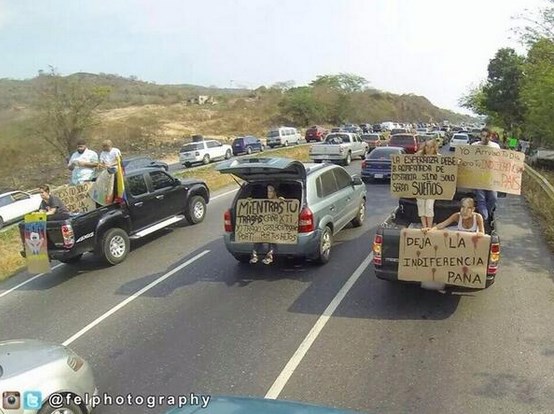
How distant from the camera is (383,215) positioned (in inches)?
472

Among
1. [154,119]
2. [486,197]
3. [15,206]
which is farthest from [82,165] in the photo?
[154,119]

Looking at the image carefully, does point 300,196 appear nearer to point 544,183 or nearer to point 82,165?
point 82,165

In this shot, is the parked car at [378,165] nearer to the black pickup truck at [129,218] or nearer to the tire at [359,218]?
the tire at [359,218]

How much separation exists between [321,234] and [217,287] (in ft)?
6.60

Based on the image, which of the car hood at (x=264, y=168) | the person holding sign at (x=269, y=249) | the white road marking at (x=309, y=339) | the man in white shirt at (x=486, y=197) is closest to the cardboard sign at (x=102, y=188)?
the car hood at (x=264, y=168)

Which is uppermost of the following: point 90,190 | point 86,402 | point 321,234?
point 90,190

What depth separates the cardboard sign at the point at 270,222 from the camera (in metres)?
7.74

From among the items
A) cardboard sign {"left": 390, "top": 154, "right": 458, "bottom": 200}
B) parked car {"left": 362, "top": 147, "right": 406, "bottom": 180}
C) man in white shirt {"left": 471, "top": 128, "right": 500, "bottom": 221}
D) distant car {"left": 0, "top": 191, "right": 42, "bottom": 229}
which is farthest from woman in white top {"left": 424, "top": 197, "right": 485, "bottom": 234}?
distant car {"left": 0, "top": 191, "right": 42, "bottom": 229}

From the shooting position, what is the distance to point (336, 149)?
2366 centimetres

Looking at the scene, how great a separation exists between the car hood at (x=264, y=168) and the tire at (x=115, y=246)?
300 cm

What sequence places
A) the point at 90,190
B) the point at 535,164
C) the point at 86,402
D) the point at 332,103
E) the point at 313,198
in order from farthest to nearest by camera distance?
the point at 332,103
the point at 535,164
the point at 90,190
the point at 313,198
the point at 86,402

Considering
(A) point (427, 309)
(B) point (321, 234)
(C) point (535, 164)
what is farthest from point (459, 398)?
(C) point (535, 164)

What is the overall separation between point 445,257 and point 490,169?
7.48 feet

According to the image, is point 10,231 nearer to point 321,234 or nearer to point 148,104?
point 321,234
